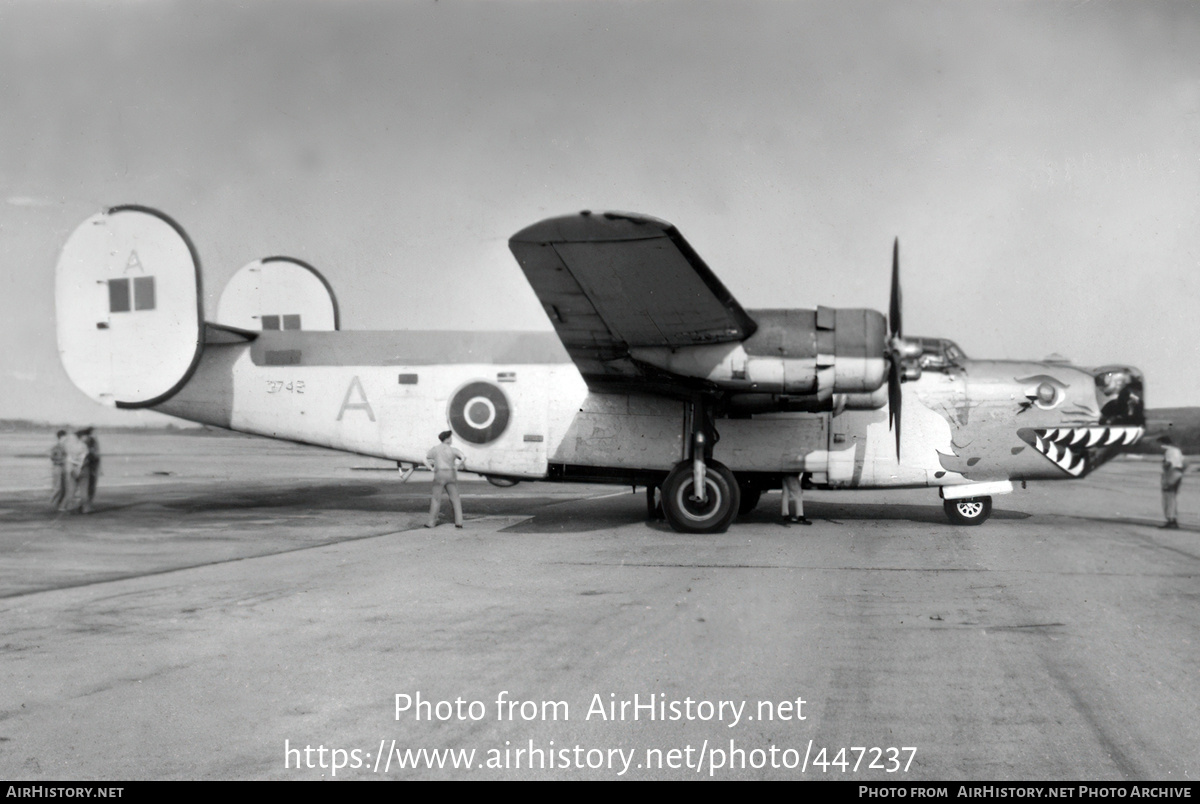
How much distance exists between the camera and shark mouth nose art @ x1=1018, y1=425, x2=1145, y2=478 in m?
12.6

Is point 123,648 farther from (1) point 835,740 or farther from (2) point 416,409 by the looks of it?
(2) point 416,409

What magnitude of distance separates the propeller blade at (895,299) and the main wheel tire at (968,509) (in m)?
2.94

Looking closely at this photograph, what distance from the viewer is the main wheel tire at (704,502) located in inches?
460

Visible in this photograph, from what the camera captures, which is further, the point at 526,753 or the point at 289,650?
the point at 289,650

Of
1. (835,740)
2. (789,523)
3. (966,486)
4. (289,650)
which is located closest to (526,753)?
(835,740)

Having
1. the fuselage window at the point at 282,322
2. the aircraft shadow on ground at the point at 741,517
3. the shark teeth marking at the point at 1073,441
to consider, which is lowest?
the aircraft shadow on ground at the point at 741,517

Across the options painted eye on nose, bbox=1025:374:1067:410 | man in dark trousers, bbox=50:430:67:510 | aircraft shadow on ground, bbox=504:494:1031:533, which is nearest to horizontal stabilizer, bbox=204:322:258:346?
man in dark trousers, bbox=50:430:67:510

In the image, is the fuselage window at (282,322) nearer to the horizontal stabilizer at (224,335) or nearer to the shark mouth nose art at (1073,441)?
the horizontal stabilizer at (224,335)

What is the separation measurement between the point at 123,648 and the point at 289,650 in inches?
39.6

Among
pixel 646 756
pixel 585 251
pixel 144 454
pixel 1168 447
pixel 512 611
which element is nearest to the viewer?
pixel 646 756

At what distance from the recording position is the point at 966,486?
12.9m

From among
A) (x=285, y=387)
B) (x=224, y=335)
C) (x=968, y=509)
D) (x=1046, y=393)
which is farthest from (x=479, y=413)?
(x=1046, y=393)

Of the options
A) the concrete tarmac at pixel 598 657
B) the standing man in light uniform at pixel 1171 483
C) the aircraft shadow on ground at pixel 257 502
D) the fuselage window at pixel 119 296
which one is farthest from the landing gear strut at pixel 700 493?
the fuselage window at pixel 119 296

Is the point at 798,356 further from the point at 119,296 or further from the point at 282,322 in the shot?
the point at 282,322
